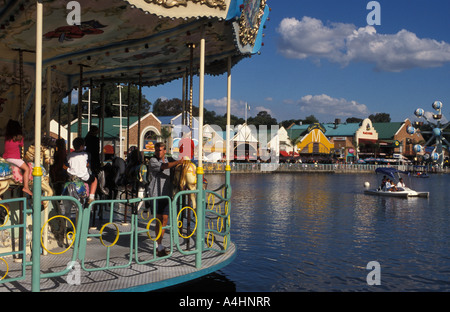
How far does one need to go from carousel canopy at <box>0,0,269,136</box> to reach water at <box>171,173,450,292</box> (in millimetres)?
5281

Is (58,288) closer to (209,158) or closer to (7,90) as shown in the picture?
(7,90)

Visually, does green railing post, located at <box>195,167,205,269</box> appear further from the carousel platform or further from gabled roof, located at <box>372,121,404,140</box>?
gabled roof, located at <box>372,121,404,140</box>

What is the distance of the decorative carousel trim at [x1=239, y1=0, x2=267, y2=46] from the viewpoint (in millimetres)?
9123

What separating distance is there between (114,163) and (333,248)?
25.2 feet

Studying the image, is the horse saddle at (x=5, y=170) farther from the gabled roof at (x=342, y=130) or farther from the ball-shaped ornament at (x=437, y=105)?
the gabled roof at (x=342, y=130)

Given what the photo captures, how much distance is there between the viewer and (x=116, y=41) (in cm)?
1027

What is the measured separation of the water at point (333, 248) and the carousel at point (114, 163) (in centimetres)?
272

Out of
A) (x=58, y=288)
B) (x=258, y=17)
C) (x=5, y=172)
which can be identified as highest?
(x=258, y=17)

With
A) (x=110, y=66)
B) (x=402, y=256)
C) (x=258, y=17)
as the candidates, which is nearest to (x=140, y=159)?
(x=110, y=66)

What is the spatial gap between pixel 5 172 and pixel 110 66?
19.6 ft

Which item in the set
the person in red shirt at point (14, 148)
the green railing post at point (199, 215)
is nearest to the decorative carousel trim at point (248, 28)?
the green railing post at point (199, 215)

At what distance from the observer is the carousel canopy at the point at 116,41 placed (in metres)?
7.80

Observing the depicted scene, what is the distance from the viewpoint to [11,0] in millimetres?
7156

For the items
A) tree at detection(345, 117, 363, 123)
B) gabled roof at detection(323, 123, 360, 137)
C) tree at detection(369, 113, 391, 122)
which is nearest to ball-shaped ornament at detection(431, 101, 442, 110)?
gabled roof at detection(323, 123, 360, 137)
